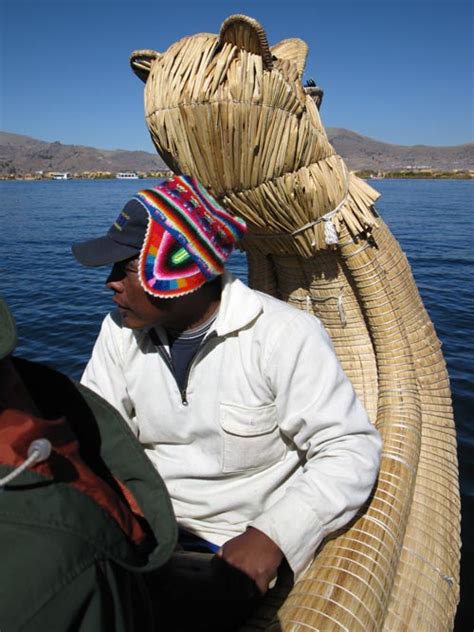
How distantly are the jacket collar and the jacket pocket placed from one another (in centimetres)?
29

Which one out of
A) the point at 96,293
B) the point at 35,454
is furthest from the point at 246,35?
the point at 96,293

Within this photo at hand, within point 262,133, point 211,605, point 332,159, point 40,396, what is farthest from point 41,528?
point 332,159

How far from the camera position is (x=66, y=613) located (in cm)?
85

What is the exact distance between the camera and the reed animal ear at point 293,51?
8.52 feet

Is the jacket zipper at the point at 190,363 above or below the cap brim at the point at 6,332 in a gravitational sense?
below

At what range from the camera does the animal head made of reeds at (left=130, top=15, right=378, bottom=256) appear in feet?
7.11

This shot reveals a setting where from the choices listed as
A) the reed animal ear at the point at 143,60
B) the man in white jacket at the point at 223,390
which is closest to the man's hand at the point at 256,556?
the man in white jacket at the point at 223,390

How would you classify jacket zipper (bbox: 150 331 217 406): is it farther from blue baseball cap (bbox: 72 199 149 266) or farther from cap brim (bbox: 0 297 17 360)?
cap brim (bbox: 0 297 17 360)

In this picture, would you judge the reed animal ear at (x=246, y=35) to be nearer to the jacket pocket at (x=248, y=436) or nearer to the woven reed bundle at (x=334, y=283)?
the woven reed bundle at (x=334, y=283)

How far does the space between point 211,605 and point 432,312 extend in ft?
30.9

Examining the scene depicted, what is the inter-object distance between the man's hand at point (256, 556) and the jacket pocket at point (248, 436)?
Result: 0.32 m

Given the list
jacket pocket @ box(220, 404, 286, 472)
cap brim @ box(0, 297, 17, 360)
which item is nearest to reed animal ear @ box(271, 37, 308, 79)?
jacket pocket @ box(220, 404, 286, 472)

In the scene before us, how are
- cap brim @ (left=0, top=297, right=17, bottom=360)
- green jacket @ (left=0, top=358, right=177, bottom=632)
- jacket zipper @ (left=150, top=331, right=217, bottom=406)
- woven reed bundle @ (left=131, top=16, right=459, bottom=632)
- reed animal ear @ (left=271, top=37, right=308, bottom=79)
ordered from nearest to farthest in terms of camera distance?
green jacket @ (left=0, top=358, right=177, bottom=632), cap brim @ (left=0, top=297, right=17, bottom=360), woven reed bundle @ (left=131, top=16, right=459, bottom=632), jacket zipper @ (left=150, top=331, right=217, bottom=406), reed animal ear @ (left=271, top=37, right=308, bottom=79)

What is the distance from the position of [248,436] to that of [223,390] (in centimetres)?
19
